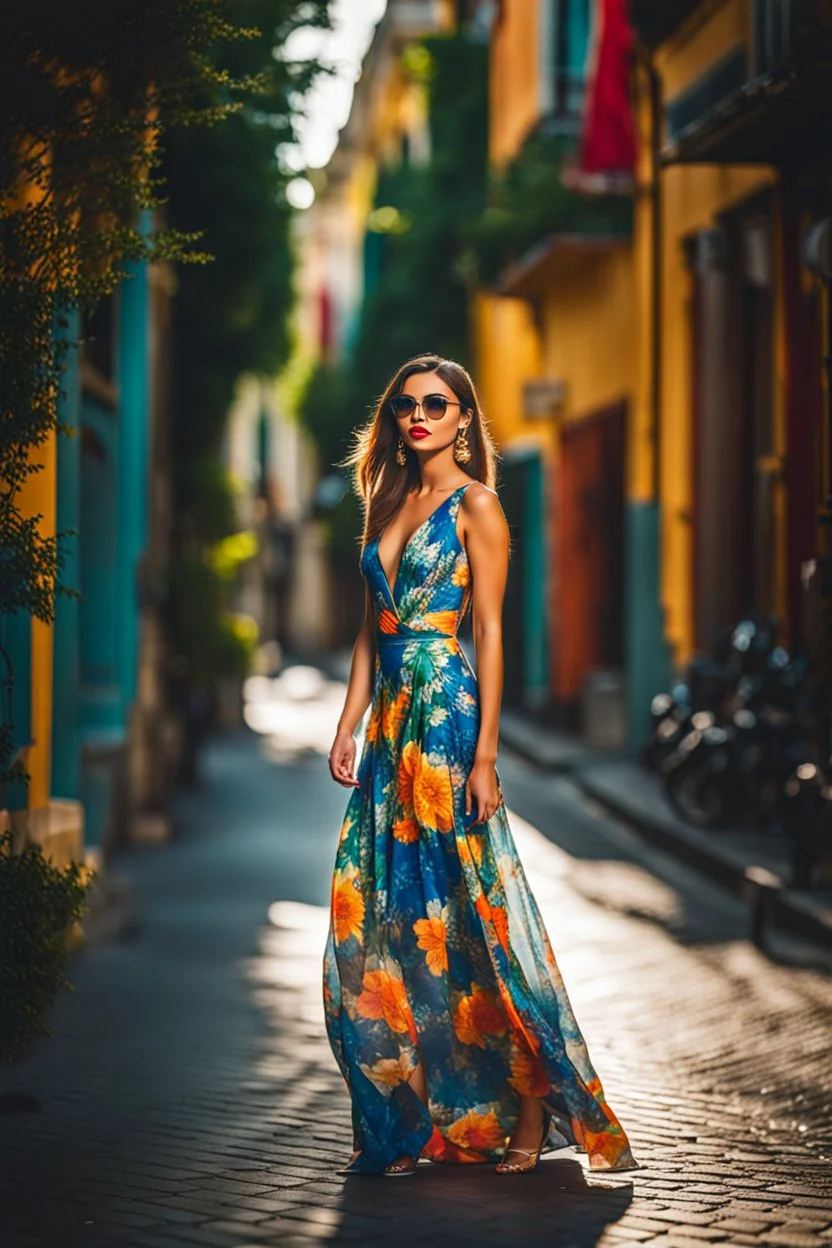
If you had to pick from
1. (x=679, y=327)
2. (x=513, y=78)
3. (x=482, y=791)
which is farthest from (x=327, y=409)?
(x=482, y=791)

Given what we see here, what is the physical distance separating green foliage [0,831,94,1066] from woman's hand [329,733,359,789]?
3.34 feet

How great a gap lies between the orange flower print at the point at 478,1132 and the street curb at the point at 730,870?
4.52m

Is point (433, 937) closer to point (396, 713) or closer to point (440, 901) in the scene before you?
point (440, 901)

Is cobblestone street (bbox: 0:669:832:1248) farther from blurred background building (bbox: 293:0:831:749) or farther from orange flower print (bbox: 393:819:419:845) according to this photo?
blurred background building (bbox: 293:0:831:749)

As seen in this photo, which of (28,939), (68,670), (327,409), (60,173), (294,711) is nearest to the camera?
(28,939)

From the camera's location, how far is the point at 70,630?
10.9 metres

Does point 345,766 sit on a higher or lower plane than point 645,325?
lower

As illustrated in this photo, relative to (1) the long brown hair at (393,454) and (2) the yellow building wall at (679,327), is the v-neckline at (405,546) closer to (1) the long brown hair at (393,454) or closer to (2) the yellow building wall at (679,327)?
(1) the long brown hair at (393,454)

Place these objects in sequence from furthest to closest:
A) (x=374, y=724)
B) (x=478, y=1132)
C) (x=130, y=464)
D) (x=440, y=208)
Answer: (x=440, y=208), (x=130, y=464), (x=374, y=724), (x=478, y=1132)

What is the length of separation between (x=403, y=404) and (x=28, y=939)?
1.75 m

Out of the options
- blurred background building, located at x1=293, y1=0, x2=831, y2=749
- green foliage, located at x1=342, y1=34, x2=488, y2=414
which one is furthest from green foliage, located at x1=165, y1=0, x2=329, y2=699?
green foliage, located at x1=342, y1=34, x2=488, y2=414

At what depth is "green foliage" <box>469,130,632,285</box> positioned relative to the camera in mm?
22500

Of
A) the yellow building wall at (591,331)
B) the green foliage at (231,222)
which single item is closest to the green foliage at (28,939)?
the green foliage at (231,222)

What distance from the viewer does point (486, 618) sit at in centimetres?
568
